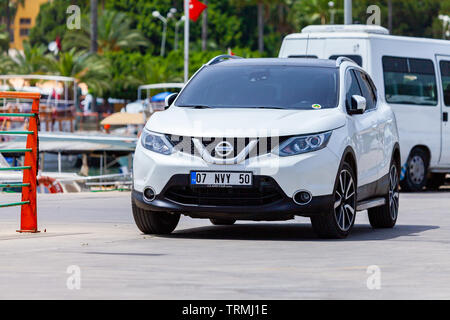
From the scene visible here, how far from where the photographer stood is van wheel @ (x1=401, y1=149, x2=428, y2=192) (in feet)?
78.8

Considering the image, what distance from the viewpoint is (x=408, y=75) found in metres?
24.3

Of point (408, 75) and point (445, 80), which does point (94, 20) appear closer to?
point (445, 80)

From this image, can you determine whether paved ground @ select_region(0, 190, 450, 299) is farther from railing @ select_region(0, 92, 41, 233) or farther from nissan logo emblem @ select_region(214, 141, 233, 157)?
nissan logo emblem @ select_region(214, 141, 233, 157)

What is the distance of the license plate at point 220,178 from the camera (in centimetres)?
1095

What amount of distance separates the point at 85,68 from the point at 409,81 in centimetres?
5991

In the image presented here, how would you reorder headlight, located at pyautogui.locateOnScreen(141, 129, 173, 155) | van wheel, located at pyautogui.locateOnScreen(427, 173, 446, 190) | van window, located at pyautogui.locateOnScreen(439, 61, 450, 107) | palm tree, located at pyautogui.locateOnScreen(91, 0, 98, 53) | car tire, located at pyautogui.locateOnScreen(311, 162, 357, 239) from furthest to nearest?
palm tree, located at pyautogui.locateOnScreen(91, 0, 98, 53)
van wheel, located at pyautogui.locateOnScreen(427, 173, 446, 190)
van window, located at pyautogui.locateOnScreen(439, 61, 450, 107)
car tire, located at pyautogui.locateOnScreen(311, 162, 357, 239)
headlight, located at pyautogui.locateOnScreen(141, 129, 173, 155)

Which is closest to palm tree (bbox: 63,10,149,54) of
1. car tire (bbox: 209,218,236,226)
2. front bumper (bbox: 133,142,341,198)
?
car tire (bbox: 209,218,236,226)

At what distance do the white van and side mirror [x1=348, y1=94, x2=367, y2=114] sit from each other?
1117 cm

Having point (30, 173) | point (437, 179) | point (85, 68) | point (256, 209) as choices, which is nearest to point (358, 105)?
point (256, 209)

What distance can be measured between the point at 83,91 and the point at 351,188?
9352 cm

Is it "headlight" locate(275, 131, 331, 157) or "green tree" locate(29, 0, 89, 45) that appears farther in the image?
"green tree" locate(29, 0, 89, 45)

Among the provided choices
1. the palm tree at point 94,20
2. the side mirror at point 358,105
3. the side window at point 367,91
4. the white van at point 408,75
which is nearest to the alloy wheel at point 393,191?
the side window at point 367,91

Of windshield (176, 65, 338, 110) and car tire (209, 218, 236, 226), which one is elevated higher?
windshield (176, 65, 338, 110)
